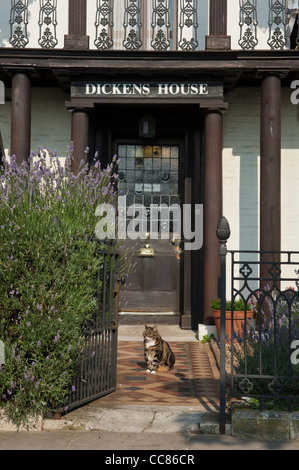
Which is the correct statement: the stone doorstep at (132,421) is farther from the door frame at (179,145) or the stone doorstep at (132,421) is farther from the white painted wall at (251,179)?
the white painted wall at (251,179)

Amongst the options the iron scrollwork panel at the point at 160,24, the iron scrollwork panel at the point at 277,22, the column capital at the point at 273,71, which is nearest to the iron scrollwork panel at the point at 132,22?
the iron scrollwork panel at the point at 160,24

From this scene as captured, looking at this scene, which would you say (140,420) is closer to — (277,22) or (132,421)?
(132,421)

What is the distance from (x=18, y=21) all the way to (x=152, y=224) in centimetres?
440

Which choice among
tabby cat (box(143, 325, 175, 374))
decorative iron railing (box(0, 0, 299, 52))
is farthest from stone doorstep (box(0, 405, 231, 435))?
decorative iron railing (box(0, 0, 299, 52))

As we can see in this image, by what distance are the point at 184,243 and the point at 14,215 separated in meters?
5.97

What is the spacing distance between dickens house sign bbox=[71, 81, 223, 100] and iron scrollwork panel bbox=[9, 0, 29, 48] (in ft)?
4.13

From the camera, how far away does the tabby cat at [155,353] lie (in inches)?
286

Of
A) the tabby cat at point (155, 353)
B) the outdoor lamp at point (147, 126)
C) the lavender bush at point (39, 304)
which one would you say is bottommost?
the tabby cat at point (155, 353)

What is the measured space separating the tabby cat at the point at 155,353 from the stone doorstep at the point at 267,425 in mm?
2535

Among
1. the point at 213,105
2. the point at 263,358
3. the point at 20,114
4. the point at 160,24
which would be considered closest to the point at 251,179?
the point at 213,105

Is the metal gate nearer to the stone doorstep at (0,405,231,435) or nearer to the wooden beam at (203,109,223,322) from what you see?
the stone doorstep at (0,405,231,435)

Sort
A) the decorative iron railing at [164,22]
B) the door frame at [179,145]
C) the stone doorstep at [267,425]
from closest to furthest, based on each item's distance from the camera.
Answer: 1. the stone doorstep at [267,425]
2. the decorative iron railing at [164,22]
3. the door frame at [179,145]

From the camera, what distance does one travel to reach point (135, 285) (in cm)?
1102

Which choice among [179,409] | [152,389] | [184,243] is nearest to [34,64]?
[184,243]
